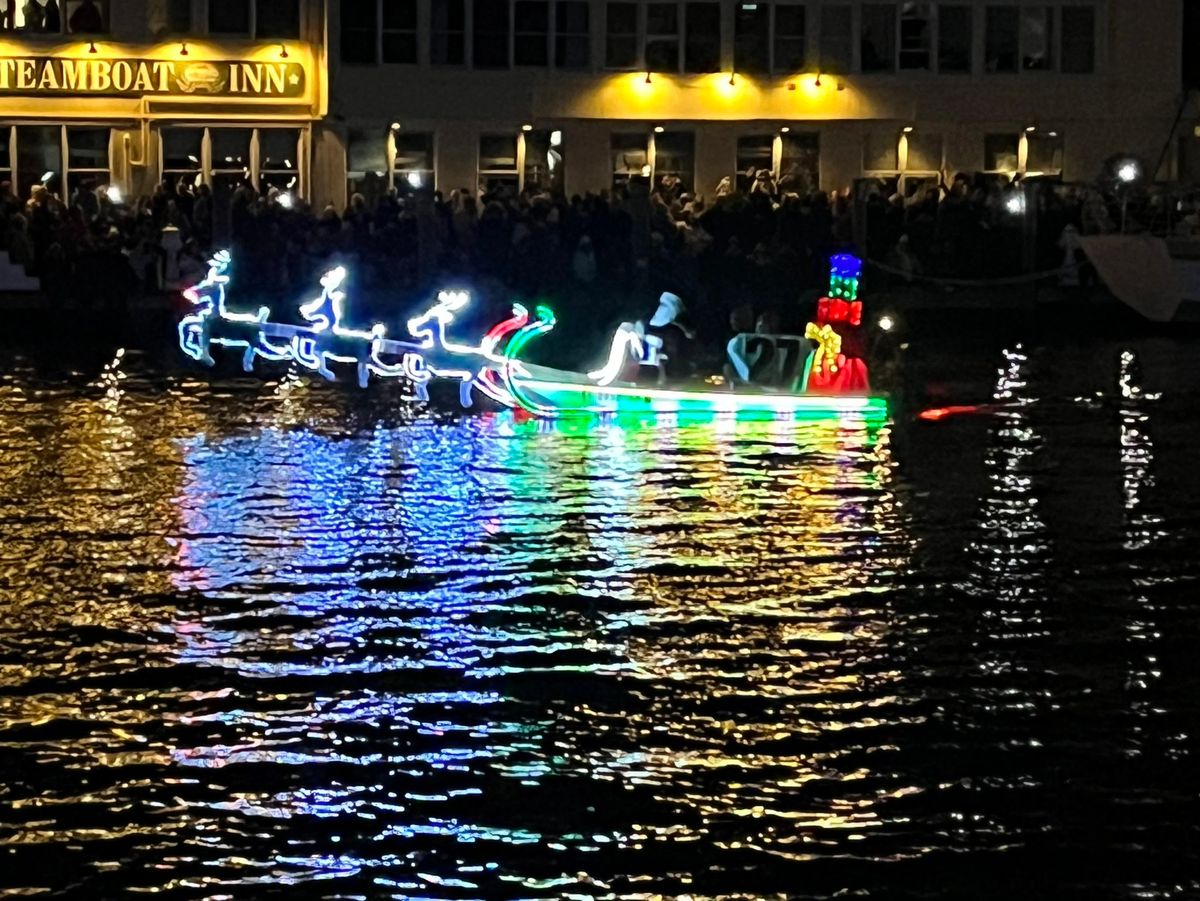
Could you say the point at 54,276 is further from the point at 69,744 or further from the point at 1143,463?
the point at 69,744

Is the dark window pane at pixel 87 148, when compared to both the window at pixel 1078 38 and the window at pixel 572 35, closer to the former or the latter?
the window at pixel 572 35

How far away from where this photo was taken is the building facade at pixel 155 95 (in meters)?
49.0

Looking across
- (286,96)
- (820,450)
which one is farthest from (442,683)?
(286,96)

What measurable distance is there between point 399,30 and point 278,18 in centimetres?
262

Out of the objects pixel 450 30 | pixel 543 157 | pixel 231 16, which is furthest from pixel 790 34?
pixel 231 16

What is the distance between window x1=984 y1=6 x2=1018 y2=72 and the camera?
5362cm

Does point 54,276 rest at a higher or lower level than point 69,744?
higher

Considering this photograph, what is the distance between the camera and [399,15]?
169ft

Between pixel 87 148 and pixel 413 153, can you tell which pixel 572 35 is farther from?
pixel 87 148

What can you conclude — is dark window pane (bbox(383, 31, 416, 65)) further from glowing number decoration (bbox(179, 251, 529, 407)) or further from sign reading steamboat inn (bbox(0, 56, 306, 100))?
glowing number decoration (bbox(179, 251, 529, 407))

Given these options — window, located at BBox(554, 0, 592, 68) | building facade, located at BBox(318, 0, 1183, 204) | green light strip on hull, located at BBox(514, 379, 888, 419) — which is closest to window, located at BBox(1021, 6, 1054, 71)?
building facade, located at BBox(318, 0, 1183, 204)

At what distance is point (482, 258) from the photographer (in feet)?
128

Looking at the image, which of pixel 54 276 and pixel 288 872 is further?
A: pixel 54 276

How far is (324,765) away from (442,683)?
6.08 ft
